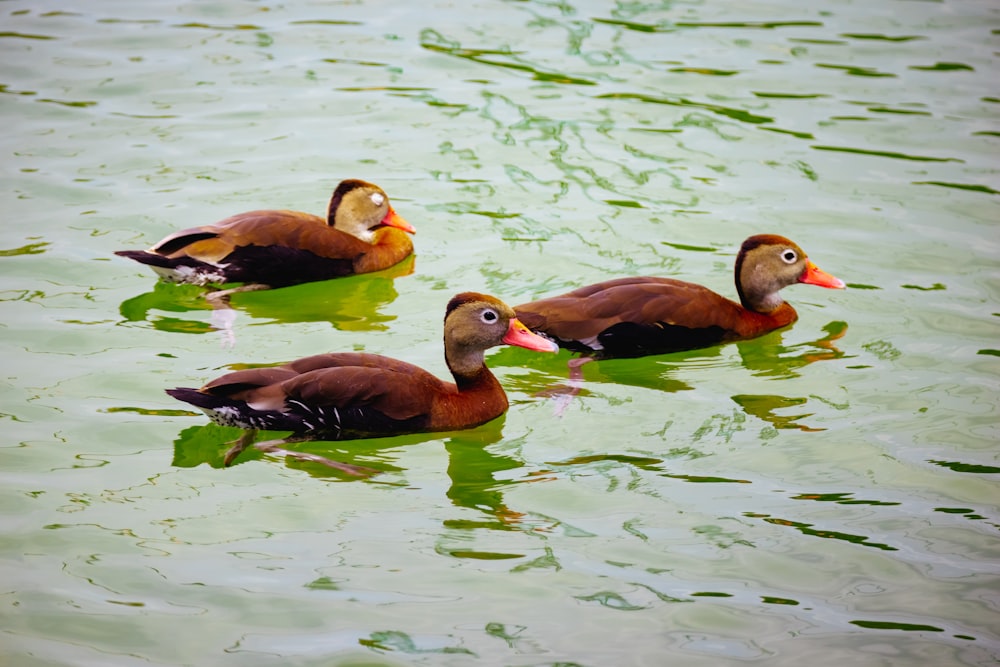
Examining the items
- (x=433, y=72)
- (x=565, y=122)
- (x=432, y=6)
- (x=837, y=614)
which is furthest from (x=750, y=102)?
(x=837, y=614)

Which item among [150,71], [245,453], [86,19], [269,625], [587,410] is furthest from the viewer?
[86,19]

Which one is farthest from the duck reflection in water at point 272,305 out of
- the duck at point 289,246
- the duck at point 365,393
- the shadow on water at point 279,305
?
the duck at point 365,393

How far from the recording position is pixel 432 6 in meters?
15.9

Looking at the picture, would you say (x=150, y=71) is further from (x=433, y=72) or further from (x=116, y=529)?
(x=116, y=529)

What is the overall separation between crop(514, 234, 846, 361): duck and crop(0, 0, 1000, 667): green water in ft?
0.62

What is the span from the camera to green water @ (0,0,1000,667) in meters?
5.81

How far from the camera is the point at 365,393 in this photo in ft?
23.6

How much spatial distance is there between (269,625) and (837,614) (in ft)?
8.15

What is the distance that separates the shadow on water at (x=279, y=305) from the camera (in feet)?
29.4

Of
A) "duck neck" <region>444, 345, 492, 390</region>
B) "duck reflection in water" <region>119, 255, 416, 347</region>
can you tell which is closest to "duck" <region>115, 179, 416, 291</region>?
"duck reflection in water" <region>119, 255, 416, 347</region>

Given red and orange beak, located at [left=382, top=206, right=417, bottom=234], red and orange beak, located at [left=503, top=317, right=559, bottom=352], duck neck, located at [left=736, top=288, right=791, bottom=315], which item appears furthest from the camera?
red and orange beak, located at [left=382, top=206, right=417, bottom=234]

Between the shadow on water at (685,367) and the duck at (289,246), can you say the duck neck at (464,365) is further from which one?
the duck at (289,246)

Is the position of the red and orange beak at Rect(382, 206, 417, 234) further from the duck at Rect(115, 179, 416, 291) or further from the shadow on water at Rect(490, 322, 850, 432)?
the shadow on water at Rect(490, 322, 850, 432)

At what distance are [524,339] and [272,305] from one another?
2.36m
